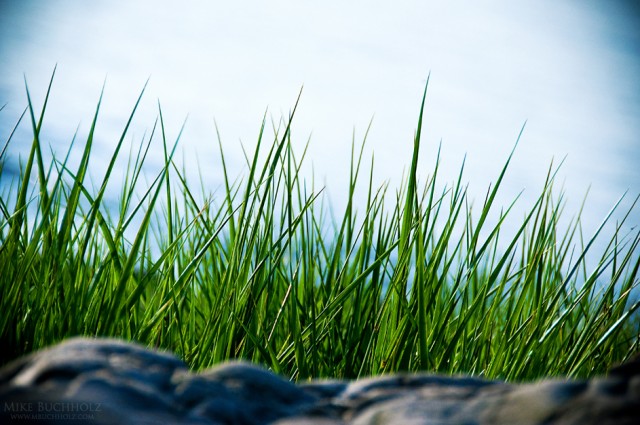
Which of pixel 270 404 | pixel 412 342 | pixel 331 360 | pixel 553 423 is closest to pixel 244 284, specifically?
pixel 331 360

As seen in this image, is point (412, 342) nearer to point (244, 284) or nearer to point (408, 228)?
point (408, 228)

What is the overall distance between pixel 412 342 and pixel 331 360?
18 centimetres

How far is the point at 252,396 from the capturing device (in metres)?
0.53

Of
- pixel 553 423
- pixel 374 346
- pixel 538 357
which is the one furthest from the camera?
pixel 538 357

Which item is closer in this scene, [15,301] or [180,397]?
[180,397]

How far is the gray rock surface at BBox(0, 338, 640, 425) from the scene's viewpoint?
0.46m

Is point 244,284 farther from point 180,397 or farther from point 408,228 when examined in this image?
point 180,397

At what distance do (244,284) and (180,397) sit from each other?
64 centimetres

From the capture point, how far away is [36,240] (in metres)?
1.05

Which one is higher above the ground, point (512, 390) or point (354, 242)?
point (354, 242)

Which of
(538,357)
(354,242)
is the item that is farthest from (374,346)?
(538,357)

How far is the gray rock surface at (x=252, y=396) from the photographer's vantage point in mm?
458

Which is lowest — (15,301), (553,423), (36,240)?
(553,423)

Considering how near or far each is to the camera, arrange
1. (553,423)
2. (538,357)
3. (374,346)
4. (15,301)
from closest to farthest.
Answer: (553,423) → (15,301) → (374,346) → (538,357)
